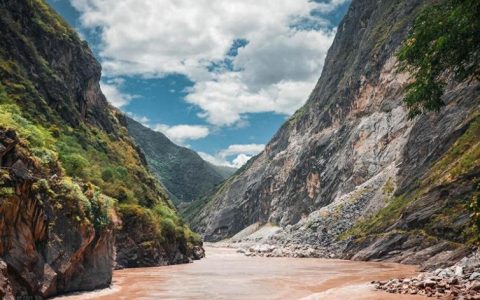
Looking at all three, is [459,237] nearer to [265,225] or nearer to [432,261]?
[432,261]

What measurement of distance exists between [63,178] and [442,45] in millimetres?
23044

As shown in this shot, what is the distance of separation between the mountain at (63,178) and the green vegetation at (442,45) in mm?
19678

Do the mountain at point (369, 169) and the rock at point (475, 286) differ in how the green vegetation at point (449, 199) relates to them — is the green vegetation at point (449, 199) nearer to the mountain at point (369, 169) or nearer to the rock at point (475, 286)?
the mountain at point (369, 169)

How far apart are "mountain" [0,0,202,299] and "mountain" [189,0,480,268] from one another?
20.0m

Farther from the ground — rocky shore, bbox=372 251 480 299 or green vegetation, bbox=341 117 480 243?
green vegetation, bbox=341 117 480 243

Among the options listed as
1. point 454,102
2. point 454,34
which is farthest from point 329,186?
point 454,34

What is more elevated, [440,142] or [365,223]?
[440,142]

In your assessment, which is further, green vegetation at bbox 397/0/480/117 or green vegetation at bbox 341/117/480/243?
green vegetation at bbox 341/117/480/243

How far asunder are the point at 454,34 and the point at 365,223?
59.3 meters

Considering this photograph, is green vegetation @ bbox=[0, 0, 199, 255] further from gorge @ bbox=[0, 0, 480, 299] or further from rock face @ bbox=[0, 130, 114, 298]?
rock face @ bbox=[0, 130, 114, 298]

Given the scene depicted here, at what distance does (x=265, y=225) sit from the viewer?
162 m

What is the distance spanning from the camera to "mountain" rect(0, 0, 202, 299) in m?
22.3

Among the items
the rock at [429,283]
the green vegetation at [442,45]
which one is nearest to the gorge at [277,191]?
the rock at [429,283]

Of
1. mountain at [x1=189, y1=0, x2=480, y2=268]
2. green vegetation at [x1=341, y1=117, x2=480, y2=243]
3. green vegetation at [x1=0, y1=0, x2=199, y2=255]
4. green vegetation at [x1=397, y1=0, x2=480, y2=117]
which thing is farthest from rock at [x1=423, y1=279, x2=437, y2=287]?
green vegetation at [x1=0, y1=0, x2=199, y2=255]
